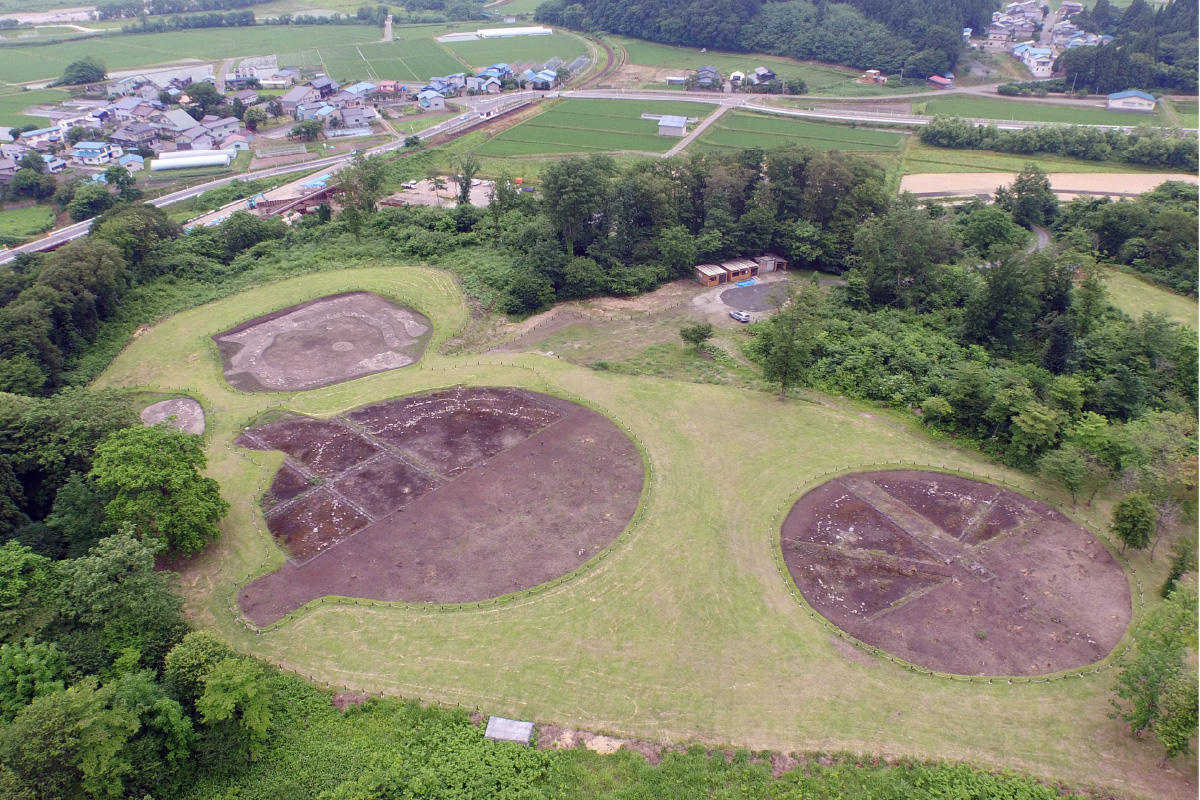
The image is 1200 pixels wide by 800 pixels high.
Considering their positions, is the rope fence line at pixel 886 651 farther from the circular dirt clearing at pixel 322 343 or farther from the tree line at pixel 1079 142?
the tree line at pixel 1079 142

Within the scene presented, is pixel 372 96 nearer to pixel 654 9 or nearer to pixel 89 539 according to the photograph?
pixel 654 9

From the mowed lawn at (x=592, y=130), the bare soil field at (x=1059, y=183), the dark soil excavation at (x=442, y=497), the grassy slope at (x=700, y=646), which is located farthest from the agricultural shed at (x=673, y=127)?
the grassy slope at (x=700, y=646)

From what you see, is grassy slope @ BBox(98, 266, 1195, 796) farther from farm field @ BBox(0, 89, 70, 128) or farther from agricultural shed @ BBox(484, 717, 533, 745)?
farm field @ BBox(0, 89, 70, 128)

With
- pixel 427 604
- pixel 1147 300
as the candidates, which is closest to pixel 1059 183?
pixel 1147 300

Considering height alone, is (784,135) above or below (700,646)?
above

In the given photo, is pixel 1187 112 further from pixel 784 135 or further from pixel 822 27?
pixel 822 27

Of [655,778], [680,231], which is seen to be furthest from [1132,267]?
[655,778]
